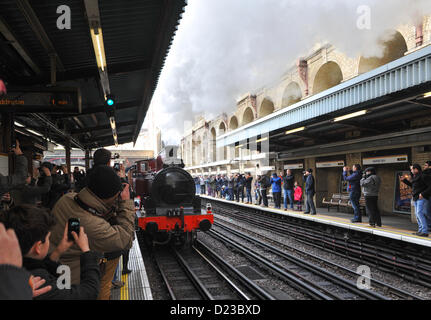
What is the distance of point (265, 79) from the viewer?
60.8 ft

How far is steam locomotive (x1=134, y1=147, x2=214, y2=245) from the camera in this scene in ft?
22.8

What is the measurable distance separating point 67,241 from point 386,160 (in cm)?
932

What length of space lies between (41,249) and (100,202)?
71cm

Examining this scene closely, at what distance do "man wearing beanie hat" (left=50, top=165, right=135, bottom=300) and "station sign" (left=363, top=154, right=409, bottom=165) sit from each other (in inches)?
333

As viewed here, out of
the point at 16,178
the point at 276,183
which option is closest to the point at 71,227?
the point at 16,178

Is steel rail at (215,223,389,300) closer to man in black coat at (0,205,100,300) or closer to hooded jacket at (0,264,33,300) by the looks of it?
man in black coat at (0,205,100,300)

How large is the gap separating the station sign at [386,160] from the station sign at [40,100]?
8109 mm

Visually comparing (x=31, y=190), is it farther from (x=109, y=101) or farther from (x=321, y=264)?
(x=321, y=264)

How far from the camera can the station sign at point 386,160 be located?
852cm

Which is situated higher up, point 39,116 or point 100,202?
point 39,116

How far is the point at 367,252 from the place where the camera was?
22.5ft
